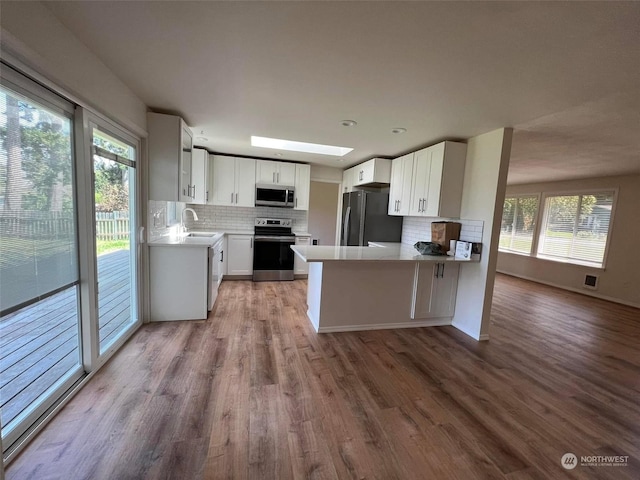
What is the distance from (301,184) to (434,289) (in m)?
3.04

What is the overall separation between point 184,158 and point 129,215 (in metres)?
0.90

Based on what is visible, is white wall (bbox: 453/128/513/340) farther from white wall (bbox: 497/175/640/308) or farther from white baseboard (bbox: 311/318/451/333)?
white wall (bbox: 497/175/640/308)

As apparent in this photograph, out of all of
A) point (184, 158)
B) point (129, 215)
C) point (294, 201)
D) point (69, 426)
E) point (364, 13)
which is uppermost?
point (364, 13)

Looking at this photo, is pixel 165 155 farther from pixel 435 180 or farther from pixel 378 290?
pixel 435 180

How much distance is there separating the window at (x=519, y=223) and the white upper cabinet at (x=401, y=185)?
11.7ft

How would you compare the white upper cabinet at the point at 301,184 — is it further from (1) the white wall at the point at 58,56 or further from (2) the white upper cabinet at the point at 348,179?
(1) the white wall at the point at 58,56

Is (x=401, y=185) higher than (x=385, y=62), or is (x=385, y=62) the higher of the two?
(x=385, y=62)

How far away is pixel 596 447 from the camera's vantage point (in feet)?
5.40

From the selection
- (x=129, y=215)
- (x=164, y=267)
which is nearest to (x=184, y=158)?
(x=129, y=215)

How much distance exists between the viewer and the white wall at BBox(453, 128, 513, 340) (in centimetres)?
284

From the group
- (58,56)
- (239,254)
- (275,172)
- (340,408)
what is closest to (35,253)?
(58,56)

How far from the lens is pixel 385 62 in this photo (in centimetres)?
171

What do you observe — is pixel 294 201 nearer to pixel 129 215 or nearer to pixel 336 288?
pixel 336 288

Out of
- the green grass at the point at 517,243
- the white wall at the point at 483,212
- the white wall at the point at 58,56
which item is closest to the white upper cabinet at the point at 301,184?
the white wall at the point at 483,212
